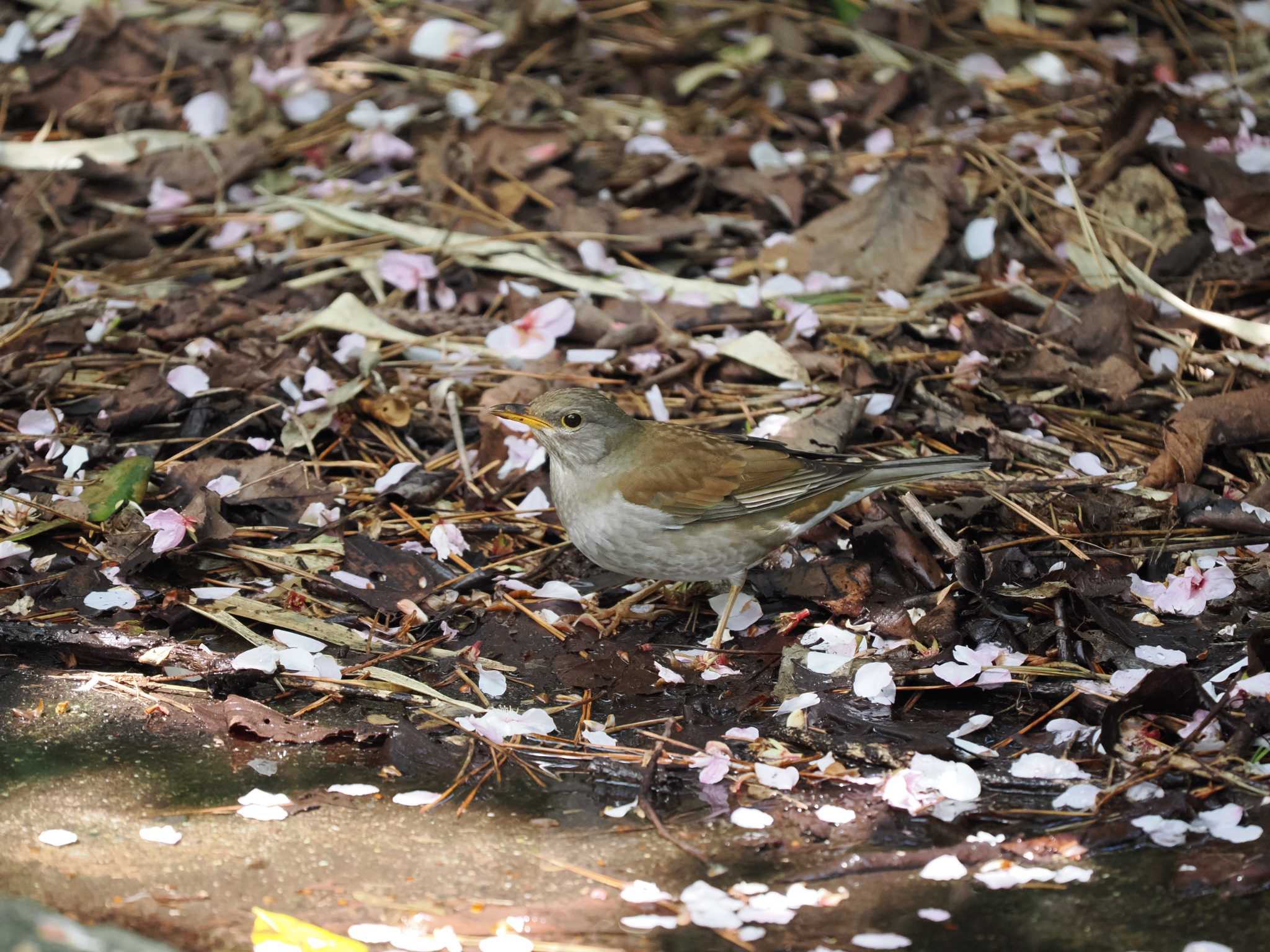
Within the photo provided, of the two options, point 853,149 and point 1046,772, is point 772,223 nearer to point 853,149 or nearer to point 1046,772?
point 853,149

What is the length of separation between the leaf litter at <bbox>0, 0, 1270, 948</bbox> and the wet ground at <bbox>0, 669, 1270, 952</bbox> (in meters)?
0.07

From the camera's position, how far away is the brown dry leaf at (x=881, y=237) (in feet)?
21.2

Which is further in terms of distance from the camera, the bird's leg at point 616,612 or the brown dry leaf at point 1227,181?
the brown dry leaf at point 1227,181

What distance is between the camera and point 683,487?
4.76m

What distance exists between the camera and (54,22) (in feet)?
27.4

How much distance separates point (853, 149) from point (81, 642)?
16.3 feet

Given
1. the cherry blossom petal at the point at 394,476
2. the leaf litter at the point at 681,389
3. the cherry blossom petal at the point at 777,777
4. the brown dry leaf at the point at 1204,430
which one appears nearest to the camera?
the cherry blossom petal at the point at 777,777

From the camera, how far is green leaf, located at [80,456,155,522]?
16.1 feet

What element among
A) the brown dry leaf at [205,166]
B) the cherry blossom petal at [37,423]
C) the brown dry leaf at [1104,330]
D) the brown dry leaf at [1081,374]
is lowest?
the brown dry leaf at [1081,374]

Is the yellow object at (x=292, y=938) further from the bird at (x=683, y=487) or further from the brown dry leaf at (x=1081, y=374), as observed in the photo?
the brown dry leaf at (x=1081, y=374)

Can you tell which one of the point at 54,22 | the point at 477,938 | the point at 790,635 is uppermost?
the point at 54,22

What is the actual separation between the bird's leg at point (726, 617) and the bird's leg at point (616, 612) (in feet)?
1.08

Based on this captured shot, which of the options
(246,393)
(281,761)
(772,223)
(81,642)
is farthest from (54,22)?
(281,761)

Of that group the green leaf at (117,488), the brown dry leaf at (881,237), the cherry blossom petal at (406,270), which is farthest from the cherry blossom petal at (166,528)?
the brown dry leaf at (881,237)
